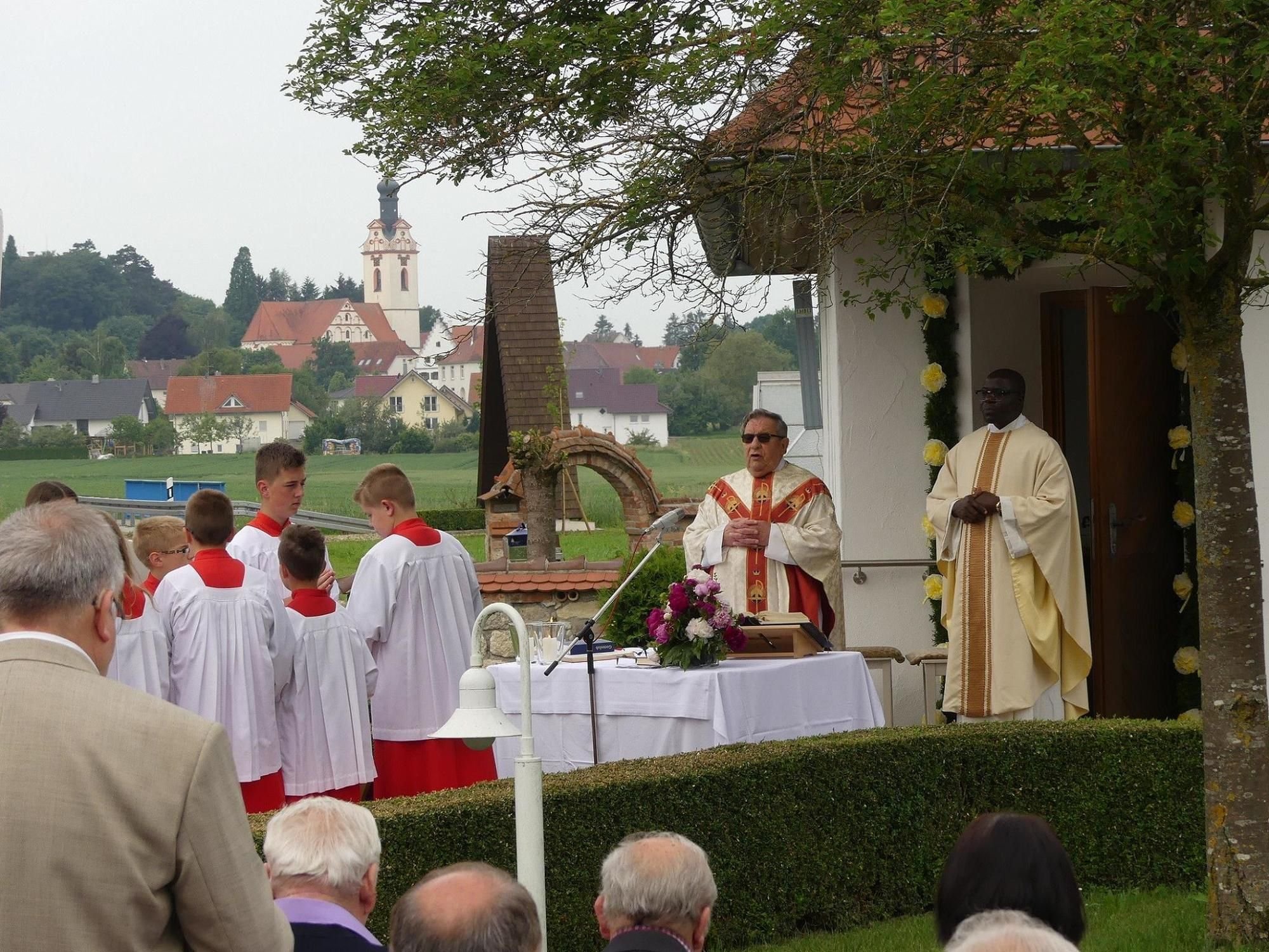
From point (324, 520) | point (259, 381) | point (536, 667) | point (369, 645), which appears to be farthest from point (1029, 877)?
point (259, 381)

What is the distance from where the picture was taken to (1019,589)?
8.90m

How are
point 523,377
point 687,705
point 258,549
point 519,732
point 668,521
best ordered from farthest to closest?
point 523,377 → point 258,549 → point 687,705 → point 668,521 → point 519,732

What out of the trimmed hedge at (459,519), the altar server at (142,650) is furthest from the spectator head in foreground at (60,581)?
the trimmed hedge at (459,519)

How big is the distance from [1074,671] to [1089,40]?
15.3 feet

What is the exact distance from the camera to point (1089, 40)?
5.12 m

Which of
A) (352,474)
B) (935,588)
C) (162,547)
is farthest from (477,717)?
(352,474)

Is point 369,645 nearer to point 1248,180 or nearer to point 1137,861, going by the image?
point 1137,861

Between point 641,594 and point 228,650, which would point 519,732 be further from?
point 641,594

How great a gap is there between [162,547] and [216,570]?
0.67 meters

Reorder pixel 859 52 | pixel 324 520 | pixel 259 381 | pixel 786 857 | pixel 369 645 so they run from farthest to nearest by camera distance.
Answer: pixel 259 381 < pixel 324 520 < pixel 369 645 < pixel 786 857 < pixel 859 52

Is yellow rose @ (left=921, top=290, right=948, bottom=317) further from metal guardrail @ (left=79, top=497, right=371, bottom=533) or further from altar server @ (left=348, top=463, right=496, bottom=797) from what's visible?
metal guardrail @ (left=79, top=497, right=371, bottom=533)

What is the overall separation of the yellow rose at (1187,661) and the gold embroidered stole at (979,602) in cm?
182

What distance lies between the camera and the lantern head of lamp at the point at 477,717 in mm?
4715

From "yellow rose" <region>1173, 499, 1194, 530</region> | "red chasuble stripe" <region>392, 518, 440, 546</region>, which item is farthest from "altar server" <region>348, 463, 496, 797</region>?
"yellow rose" <region>1173, 499, 1194, 530</region>
